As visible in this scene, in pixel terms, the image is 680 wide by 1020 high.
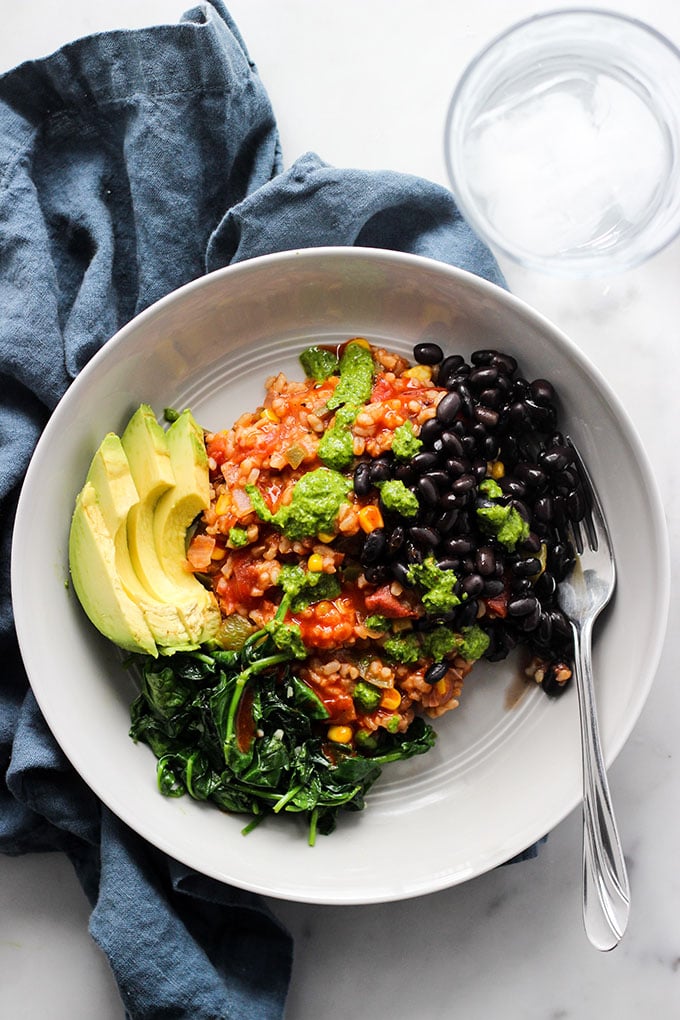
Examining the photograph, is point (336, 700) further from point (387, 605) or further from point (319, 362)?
point (319, 362)

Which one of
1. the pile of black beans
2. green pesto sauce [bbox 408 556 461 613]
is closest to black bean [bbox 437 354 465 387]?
the pile of black beans

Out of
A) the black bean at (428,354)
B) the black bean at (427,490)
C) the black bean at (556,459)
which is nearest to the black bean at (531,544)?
the black bean at (556,459)

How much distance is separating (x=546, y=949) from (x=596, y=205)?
9.35 ft

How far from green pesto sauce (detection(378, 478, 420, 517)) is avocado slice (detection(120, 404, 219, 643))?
69 cm

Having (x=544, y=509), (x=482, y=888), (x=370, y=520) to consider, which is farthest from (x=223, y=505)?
(x=482, y=888)

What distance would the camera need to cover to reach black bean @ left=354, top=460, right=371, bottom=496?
2797 millimetres

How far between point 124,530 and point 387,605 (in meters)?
0.89

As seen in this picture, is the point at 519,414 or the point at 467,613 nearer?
the point at 467,613

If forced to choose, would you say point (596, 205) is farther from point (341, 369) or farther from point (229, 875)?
point (229, 875)

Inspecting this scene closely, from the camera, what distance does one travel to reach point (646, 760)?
3.36 metres

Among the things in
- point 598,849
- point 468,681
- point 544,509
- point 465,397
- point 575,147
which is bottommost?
point 598,849

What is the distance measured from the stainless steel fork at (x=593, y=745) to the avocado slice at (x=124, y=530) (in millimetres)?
1282

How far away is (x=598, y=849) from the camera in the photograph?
2836 millimetres

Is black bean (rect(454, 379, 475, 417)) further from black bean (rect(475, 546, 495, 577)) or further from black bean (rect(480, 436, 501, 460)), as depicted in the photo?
black bean (rect(475, 546, 495, 577))
